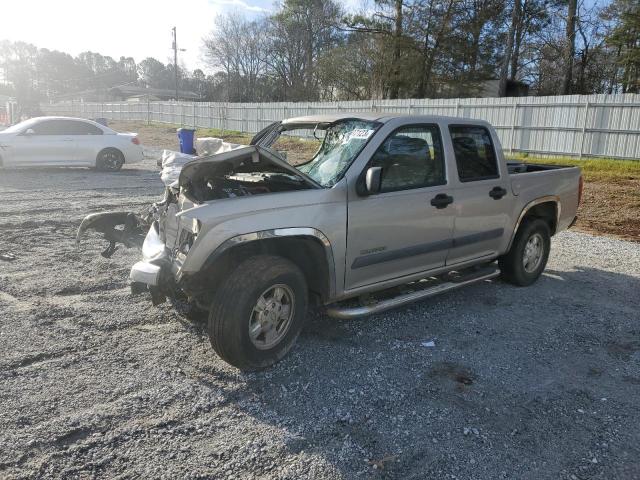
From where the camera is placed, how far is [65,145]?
46.6 ft

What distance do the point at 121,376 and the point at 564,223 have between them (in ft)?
17.0

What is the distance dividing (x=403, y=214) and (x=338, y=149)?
31.4 inches

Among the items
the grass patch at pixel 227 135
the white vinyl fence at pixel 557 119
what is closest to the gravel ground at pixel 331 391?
the white vinyl fence at pixel 557 119

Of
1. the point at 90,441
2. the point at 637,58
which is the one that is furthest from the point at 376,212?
the point at 637,58

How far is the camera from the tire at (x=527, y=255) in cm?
565

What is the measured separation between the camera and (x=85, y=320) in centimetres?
444

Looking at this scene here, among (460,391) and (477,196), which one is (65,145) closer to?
(477,196)

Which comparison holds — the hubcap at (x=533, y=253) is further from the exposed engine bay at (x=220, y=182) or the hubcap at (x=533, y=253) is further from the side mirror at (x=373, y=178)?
the exposed engine bay at (x=220, y=182)

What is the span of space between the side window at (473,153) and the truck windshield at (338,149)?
102 centimetres

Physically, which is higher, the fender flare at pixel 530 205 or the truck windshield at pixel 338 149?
the truck windshield at pixel 338 149

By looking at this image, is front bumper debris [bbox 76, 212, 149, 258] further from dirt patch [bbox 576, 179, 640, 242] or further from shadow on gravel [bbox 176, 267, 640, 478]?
dirt patch [bbox 576, 179, 640, 242]

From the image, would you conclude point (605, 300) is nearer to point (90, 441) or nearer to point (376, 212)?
point (376, 212)

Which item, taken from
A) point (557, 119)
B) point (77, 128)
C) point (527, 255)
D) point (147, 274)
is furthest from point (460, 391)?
point (557, 119)

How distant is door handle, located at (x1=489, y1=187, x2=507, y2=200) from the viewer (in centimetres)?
509
